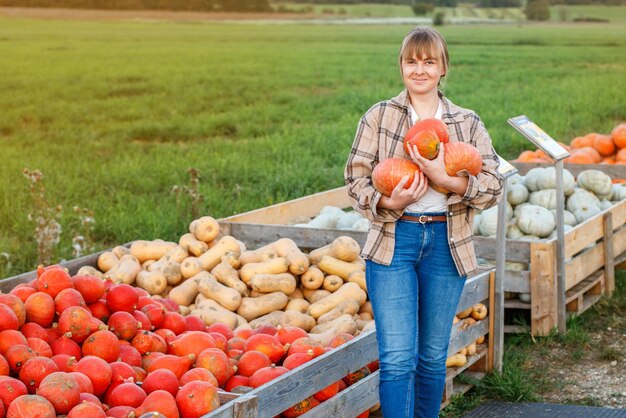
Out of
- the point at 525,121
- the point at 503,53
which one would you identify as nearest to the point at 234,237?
the point at 525,121

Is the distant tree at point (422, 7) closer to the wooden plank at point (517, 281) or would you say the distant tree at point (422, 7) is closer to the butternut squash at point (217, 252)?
the wooden plank at point (517, 281)

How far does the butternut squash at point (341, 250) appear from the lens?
→ 211 inches

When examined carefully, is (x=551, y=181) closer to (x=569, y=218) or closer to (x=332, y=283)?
(x=569, y=218)

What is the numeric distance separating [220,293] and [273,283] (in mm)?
287

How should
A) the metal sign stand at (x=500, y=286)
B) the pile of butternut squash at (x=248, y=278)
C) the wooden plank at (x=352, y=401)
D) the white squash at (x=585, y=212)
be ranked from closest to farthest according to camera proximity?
the wooden plank at (x=352, y=401) < the pile of butternut squash at (x=248, y=278) < the metal sign stand at (x=500, y=286) < the white squash at (x=585, y=212)

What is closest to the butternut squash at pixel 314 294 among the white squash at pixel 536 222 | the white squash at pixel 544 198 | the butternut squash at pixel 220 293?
the butternut squash at pixel 220 293

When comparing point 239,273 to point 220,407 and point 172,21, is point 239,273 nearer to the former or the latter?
point 220,407

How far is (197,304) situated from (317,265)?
0.76 meters

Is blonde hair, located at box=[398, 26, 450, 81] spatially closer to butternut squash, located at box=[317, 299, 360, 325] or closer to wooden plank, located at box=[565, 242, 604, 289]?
butternut squash, located at box=[317, 299, 360, 325]

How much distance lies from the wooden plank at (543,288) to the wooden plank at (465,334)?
681 mm

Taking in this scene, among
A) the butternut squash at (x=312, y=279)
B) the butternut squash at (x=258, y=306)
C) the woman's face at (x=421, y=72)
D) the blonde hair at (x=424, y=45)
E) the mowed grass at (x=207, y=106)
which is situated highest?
the blonde hair at (x=424, y=45)

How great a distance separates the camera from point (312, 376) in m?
3.56

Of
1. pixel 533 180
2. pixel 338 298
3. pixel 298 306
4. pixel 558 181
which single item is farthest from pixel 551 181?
pixel 298 306

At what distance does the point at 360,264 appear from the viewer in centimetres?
537
